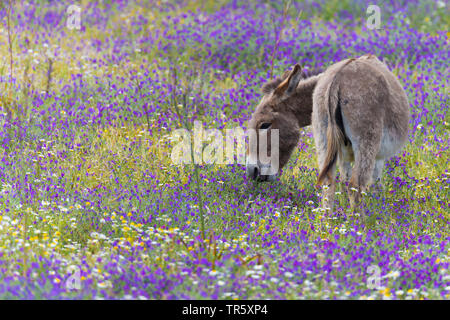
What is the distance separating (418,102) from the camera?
8617mm

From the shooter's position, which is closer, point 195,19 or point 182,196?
point 182,196

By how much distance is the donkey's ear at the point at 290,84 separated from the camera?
662 cm

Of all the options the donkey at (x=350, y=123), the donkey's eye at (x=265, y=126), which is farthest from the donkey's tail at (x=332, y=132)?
the donkey's eye at (x=265, y=126)

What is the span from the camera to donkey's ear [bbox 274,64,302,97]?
21.7 feet

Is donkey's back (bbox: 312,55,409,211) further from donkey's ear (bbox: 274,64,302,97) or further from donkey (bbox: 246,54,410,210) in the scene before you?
donkey's ear (bbox: 274,64,302,97)

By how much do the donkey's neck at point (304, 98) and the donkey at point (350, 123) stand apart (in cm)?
6

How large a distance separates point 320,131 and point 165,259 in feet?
7.22

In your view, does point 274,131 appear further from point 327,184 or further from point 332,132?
point 332,132

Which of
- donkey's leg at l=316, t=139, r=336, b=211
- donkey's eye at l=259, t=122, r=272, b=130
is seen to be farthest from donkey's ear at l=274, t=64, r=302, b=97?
donkey's leg at l=316, t=139, r=336, b=211

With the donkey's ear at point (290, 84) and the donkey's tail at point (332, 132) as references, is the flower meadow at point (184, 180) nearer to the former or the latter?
the donkey's tail at point (332, 132)
